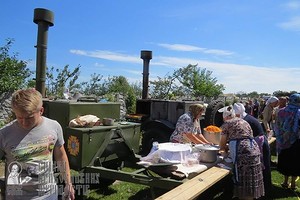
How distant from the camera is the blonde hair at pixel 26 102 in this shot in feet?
6.61

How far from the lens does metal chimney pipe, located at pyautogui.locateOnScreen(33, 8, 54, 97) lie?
5375mm

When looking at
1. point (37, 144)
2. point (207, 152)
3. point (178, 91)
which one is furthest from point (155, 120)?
point (178, 91)

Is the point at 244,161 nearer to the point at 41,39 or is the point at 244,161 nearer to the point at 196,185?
the point at 196,185

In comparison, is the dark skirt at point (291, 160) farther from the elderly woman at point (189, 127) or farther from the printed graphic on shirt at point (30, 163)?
the printed graphic on shirt at point (30, 163)

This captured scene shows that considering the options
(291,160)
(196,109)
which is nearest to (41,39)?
(196,109)

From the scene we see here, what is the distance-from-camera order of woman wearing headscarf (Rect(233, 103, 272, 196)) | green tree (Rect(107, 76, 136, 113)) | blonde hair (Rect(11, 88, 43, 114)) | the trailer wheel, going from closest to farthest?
blonde hair (Rect(11, 88, 43, 114)) < woman wearing headscarf (Rect(233, 103, 272, 196)) < the trailer wheel < green tree (Rect(107, 76, 136, 113))

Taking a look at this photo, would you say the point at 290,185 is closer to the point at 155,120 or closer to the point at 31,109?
the point at 155,120

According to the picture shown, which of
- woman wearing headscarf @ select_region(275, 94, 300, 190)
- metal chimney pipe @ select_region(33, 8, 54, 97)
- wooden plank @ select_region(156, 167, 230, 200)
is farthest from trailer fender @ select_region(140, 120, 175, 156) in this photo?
wooden plank @ select_region(156, 167, 230, 200)

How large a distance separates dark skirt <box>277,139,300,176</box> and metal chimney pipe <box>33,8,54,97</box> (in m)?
4.38

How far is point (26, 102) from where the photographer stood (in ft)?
6.63

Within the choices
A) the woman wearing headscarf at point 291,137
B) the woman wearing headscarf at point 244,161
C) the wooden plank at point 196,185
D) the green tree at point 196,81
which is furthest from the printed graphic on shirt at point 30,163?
the green tree at point 196,81

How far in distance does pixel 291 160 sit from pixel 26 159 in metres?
4.48

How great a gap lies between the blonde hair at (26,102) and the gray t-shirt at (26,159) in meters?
0.17

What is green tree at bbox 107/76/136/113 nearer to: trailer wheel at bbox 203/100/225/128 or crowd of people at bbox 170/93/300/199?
trailer wheel at bbox 203/100/225/128
